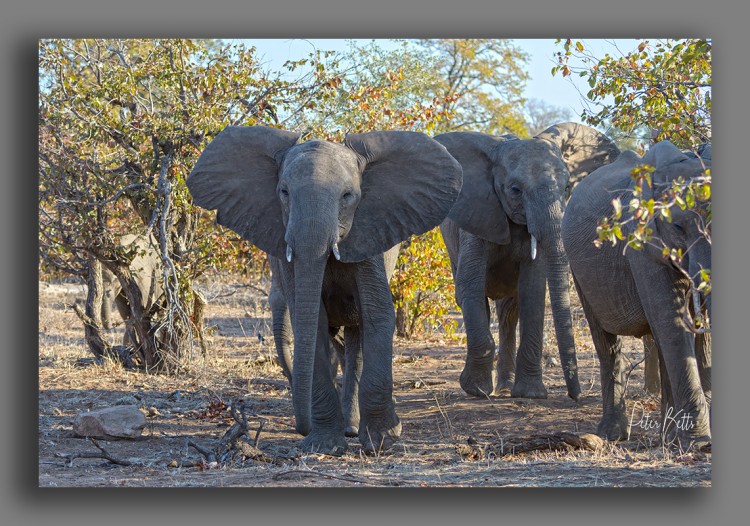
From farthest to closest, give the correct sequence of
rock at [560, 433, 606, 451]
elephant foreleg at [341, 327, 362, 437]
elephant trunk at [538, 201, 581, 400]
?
elephant trunk at [538, 201, 581, 400]
elephant foreleg at [341, 327, 362, 437]
rock at [560, 433, 606, 451]

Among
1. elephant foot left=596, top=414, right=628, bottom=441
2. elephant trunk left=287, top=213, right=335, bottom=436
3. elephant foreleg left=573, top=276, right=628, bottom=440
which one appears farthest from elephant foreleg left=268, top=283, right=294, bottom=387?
elephant foot left=596, top=414, right=628, bottom=441

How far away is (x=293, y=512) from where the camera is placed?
21.0ft

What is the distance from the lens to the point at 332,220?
690 centimetres

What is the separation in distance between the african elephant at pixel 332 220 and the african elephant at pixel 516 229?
153 cm

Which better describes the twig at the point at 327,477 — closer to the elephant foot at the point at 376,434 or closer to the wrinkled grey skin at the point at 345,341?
the elephant foot at the point at 376,434

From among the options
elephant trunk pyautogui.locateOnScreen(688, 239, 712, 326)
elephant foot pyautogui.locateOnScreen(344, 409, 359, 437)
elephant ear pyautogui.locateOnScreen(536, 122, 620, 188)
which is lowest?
elephant foot pyautogui.locateOnScreen(344, 409, 359, 437)

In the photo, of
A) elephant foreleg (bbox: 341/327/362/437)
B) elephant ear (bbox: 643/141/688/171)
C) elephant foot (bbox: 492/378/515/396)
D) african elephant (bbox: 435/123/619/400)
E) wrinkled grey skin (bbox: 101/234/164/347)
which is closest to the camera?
elephant ear (bbox: 643/141/688/171)

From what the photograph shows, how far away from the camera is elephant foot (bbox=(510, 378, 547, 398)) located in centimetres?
934

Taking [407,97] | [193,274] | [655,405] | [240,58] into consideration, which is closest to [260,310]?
[407,97]

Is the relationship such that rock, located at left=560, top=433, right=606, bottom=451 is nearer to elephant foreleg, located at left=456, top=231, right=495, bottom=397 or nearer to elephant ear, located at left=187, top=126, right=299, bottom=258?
elephant ear, located at left=187, top=126, right=299, bottom=258

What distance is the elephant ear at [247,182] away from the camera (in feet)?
24.6

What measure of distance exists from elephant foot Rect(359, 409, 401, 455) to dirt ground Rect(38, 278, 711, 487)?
0.26 feet

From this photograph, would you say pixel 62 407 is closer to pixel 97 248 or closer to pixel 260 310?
pixel 97 248

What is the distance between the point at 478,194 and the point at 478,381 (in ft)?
4.57
